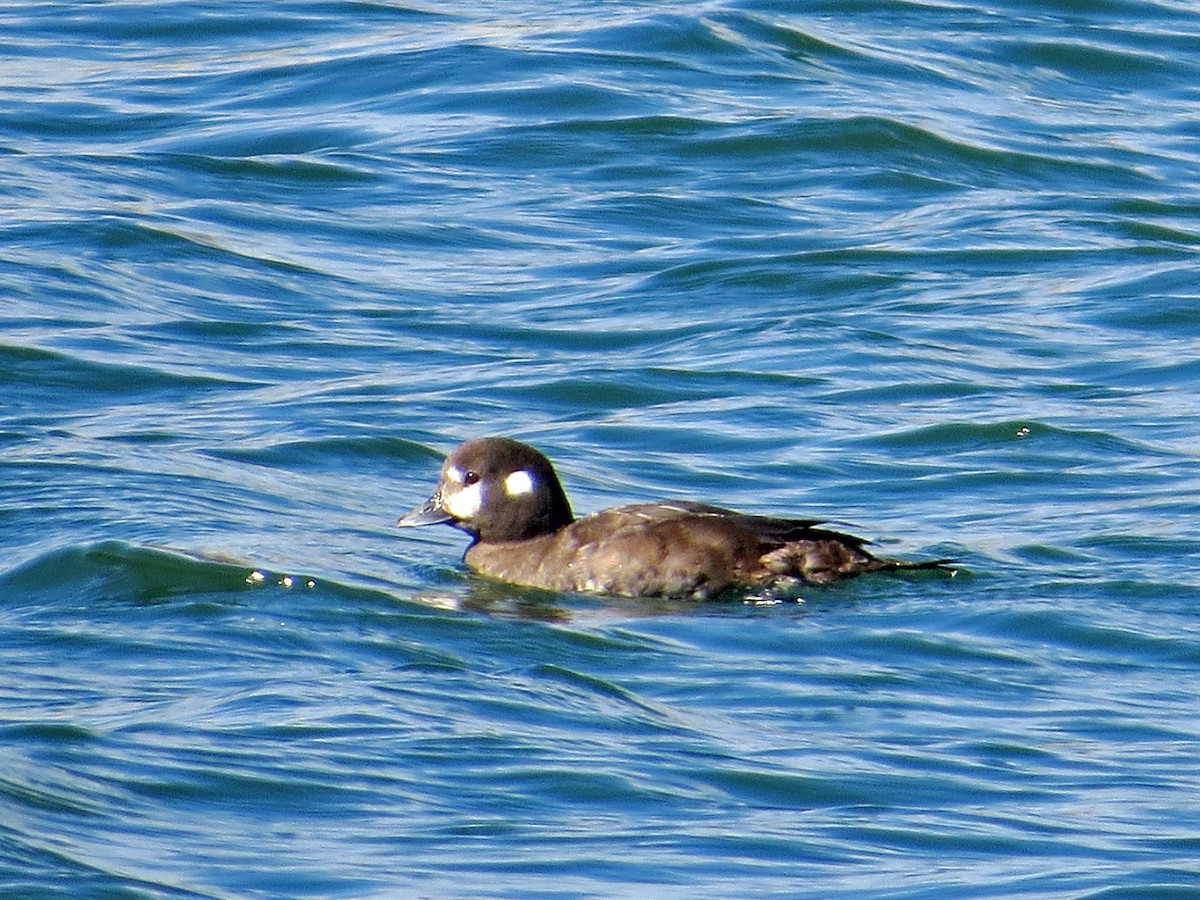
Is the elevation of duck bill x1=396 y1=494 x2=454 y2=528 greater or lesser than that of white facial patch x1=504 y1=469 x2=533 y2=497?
lesser

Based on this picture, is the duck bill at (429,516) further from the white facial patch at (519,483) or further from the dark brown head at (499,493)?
the white facial patch at (519,483)

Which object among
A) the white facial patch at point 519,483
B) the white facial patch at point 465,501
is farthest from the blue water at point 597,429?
the white facial patch at point 519,483

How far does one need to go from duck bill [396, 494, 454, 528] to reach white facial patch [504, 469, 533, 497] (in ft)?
0.80

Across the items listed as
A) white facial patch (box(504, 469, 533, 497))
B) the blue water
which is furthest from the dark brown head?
the blue water

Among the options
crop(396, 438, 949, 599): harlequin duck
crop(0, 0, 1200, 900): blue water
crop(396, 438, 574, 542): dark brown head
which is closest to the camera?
crop(0, 0, 1200, 900): blue water

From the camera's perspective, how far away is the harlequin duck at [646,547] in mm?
8630

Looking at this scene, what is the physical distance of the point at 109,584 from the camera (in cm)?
852

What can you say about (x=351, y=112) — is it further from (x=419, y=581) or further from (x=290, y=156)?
(x=419, y=581)

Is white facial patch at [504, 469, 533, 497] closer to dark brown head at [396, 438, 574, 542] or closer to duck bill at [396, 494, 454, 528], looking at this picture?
dark brown head at [396, 438, 574, 542]

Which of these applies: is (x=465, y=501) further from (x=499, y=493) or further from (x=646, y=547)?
(x=646, y=547)

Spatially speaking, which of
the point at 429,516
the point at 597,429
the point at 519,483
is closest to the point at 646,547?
the point at 519,483

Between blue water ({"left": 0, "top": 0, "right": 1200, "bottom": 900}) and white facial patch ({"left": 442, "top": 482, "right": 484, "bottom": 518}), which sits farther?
white facial patch ({"left": 442, "top": 482, "right": 484, "bottom": 518})

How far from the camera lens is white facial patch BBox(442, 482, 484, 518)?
30.0ft

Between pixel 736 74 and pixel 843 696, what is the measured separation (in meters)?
10.9
